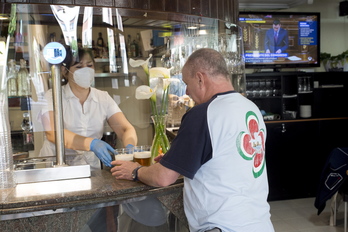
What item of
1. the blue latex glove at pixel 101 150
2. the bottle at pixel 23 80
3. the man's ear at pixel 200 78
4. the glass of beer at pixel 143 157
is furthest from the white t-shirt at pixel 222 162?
the bottle at pixel 23 80

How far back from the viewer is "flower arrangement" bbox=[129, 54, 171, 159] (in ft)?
8.29

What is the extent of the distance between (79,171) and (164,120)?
1.84 feet

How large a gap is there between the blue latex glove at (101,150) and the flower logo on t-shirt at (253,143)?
2.86 feet

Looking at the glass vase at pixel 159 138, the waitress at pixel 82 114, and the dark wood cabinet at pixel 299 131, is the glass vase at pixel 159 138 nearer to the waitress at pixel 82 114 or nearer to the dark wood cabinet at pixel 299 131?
A: the waitress at pixel 82 114

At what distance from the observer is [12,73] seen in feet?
7.73

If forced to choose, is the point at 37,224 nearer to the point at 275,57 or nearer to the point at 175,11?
the point at 175,11

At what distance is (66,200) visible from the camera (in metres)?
2.00

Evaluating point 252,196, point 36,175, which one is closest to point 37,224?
point 36,175

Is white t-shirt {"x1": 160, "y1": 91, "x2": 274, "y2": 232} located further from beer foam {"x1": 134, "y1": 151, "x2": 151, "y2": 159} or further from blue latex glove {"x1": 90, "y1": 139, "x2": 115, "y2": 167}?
blue latex glove {"x1": 90, "y1": 139, "x2": 115, "y2": 167}

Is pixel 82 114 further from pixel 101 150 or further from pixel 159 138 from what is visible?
pixel 159 138

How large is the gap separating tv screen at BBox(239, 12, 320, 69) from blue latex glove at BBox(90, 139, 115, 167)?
3.99m

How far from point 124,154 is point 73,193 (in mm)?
492

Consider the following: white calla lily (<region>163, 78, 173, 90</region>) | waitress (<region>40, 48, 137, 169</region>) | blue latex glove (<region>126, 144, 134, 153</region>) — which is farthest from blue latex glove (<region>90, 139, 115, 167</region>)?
white calla lily (<region>163, 78, 173, 90</region>)

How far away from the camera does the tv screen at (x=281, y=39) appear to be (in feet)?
20.1
